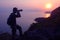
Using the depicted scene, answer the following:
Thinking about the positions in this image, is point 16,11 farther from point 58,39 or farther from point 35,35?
point 58,39

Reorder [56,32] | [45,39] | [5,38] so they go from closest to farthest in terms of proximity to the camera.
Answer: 1. [45,39]
2. [56,32]
3. [5,38]

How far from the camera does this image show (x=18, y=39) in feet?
55.3

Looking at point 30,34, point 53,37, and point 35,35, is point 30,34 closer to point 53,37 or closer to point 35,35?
point 35,35

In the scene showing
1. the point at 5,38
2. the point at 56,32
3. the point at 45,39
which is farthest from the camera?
the point at 5,38

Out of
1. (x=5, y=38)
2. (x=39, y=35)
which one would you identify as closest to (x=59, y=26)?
(x=39, y=35)

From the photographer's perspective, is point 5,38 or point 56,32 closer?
point 56,32

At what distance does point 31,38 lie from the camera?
1617 cm

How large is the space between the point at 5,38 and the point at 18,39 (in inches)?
87.6

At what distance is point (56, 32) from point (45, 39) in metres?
1.37

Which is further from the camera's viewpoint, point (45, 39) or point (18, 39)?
point (18, 39)

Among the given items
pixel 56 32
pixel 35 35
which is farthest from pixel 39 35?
pixel 56 32

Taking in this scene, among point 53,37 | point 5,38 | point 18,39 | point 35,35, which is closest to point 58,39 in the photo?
point 53,37

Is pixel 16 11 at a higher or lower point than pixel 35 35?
higher

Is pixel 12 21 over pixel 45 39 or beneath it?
over
